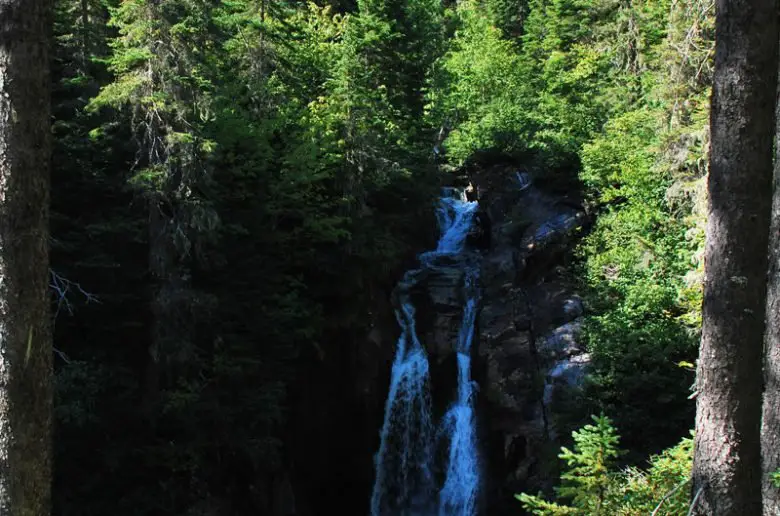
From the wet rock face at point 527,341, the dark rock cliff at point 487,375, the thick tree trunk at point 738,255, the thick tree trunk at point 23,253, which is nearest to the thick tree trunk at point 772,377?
the thick tree trunk at point 738,255

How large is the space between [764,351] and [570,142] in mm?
17994

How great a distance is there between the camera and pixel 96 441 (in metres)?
10.8

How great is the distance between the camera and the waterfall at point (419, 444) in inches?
658

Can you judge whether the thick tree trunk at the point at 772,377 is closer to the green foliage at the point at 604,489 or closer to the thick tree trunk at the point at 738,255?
the thick tree trunk at the point at 738,255

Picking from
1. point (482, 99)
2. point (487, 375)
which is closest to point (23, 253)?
point (487, 375)

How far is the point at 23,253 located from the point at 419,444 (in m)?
14.6

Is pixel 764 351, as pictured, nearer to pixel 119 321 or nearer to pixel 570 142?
pixel 119 321

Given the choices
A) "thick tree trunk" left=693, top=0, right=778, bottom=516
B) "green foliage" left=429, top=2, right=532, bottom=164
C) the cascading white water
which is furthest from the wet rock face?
"thick tree trunk" left=693, top=0, right=778, bottom=516

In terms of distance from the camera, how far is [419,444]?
57.4 ft

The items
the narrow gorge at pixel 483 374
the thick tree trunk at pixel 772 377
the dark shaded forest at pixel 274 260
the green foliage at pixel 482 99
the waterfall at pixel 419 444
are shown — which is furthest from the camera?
the green foliage at pixel 482 99

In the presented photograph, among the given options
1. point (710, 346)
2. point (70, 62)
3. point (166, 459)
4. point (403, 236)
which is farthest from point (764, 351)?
point (403, 236)

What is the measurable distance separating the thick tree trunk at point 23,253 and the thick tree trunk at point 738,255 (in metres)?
5.14

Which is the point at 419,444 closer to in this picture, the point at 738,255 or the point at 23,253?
the point at 738,255

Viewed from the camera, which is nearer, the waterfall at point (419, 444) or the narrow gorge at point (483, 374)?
the narrow gorge at point (483, 374)
